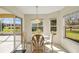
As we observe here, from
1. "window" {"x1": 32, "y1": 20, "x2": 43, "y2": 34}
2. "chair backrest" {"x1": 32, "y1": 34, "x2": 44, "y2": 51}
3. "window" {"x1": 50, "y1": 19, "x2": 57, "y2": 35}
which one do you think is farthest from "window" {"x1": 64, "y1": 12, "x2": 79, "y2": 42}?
"window" {"x1": 32, "y1": 20, "x2": 43, "y2": 34}

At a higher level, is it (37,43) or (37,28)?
(37,28)

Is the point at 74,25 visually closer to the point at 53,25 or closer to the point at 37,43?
the point at 37,43

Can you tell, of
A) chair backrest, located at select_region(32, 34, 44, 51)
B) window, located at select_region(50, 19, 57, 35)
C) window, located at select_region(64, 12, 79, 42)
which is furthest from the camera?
window, located at select_region(50, 19, 57, 35)

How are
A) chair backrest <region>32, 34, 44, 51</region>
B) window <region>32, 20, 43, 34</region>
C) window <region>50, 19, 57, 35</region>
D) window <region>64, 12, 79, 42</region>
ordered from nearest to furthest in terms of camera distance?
window <region>64, 12, 79, 42</region>, chair backrest <region>32, 34, 44, 51</region>, window <region>50, 19, 57, 35</region>, window <region>32, 20, 43, 34</region>

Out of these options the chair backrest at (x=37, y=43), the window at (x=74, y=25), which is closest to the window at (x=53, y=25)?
the window at (x=74, y=25)

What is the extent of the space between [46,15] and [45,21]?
49 cm

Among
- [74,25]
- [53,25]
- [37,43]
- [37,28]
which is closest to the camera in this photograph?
[74,25]

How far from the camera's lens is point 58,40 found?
8.77 m

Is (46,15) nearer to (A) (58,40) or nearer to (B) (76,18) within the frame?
(A) (58,40)

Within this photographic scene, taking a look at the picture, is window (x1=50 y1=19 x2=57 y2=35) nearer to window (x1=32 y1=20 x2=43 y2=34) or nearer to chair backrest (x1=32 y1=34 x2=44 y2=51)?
window (x1=32 y1=20 x2=43 y2=34)

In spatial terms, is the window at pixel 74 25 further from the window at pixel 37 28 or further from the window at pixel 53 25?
the window at pixel 37 28

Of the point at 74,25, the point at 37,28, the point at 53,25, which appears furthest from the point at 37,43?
the point at 37,28

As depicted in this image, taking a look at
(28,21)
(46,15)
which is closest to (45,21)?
(46,15)
